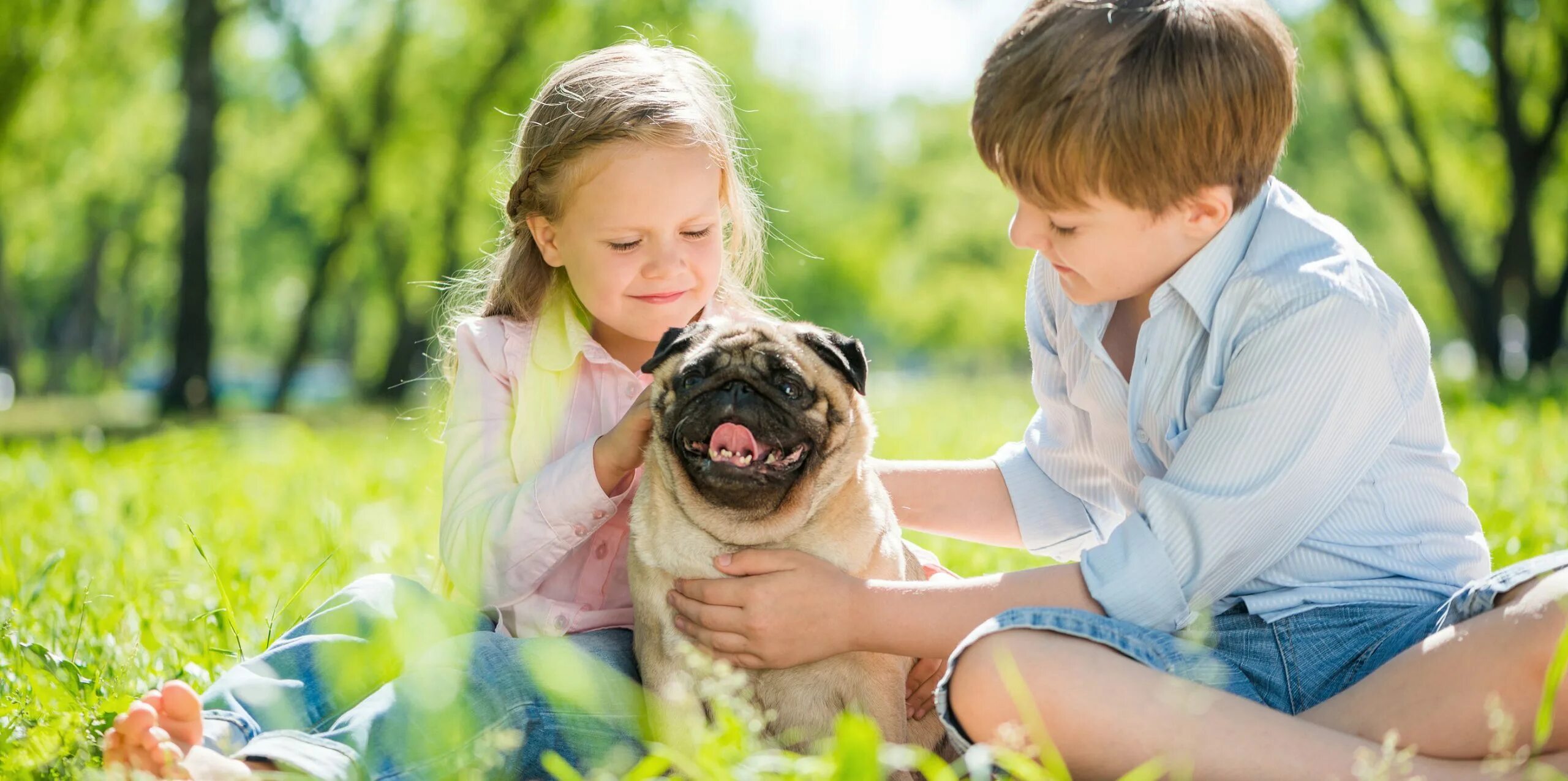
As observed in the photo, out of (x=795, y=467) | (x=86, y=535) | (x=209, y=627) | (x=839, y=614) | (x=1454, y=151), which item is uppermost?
(x=795, y=467)

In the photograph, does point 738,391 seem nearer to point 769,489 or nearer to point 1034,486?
point 769,489

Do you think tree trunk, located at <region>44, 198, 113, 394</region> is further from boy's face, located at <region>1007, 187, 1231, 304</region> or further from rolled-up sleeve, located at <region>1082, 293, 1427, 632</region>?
rolled-up sleeve, located at <region>1082, 293, 1427, 632</region>

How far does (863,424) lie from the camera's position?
3.06 metres

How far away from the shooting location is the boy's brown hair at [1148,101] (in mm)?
2623

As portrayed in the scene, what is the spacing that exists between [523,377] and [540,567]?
53 centimetres

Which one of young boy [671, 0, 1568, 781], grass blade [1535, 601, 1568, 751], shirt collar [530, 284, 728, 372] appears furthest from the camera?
shirt collar [530, 284, 728, 372]

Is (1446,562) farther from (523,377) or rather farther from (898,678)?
(523,377)

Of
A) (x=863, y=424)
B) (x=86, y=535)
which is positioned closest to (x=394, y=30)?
(x=86, y=535)

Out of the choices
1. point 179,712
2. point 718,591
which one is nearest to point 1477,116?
point 718,591

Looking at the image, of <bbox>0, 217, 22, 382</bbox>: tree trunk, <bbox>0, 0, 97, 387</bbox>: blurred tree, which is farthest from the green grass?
<bbox>0, 217, 22, 382</bbox>: tree trunk

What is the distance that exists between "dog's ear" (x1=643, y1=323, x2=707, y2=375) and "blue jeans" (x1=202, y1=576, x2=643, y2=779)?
27.1 inches

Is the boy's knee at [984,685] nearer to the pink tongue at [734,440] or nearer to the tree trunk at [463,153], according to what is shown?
the pink tongue at [734,440]

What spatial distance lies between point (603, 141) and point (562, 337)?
55cm

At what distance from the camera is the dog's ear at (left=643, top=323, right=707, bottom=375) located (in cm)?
296
